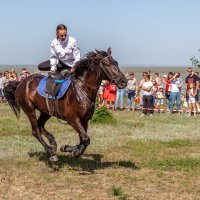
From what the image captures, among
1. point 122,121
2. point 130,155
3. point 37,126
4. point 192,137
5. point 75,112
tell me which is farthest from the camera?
point 122,121

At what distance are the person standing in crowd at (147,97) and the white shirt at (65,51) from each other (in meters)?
11.2

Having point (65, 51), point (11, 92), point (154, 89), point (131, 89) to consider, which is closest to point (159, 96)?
point (154, 89)

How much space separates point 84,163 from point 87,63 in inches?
91.2

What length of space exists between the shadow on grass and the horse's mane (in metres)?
1.95

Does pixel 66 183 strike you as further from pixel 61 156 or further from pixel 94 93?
pixel 61 156

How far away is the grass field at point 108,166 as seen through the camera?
810 cm

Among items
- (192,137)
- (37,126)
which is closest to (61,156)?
(37,126)

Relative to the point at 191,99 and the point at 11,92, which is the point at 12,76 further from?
the point at 11,92

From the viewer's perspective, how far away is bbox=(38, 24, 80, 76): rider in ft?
Answer: 33.3

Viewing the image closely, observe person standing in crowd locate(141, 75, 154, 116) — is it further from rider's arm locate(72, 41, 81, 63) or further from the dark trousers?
rider's arm locate(72, 41, 81, 63)

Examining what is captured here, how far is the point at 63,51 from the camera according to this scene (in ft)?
33.8

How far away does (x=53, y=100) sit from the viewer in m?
10.0

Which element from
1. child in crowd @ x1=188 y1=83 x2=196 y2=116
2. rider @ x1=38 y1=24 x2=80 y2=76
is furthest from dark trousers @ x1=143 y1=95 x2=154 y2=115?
rider @ x1=38 y1=24 x2=80 y2=76

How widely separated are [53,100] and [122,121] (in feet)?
28.9
